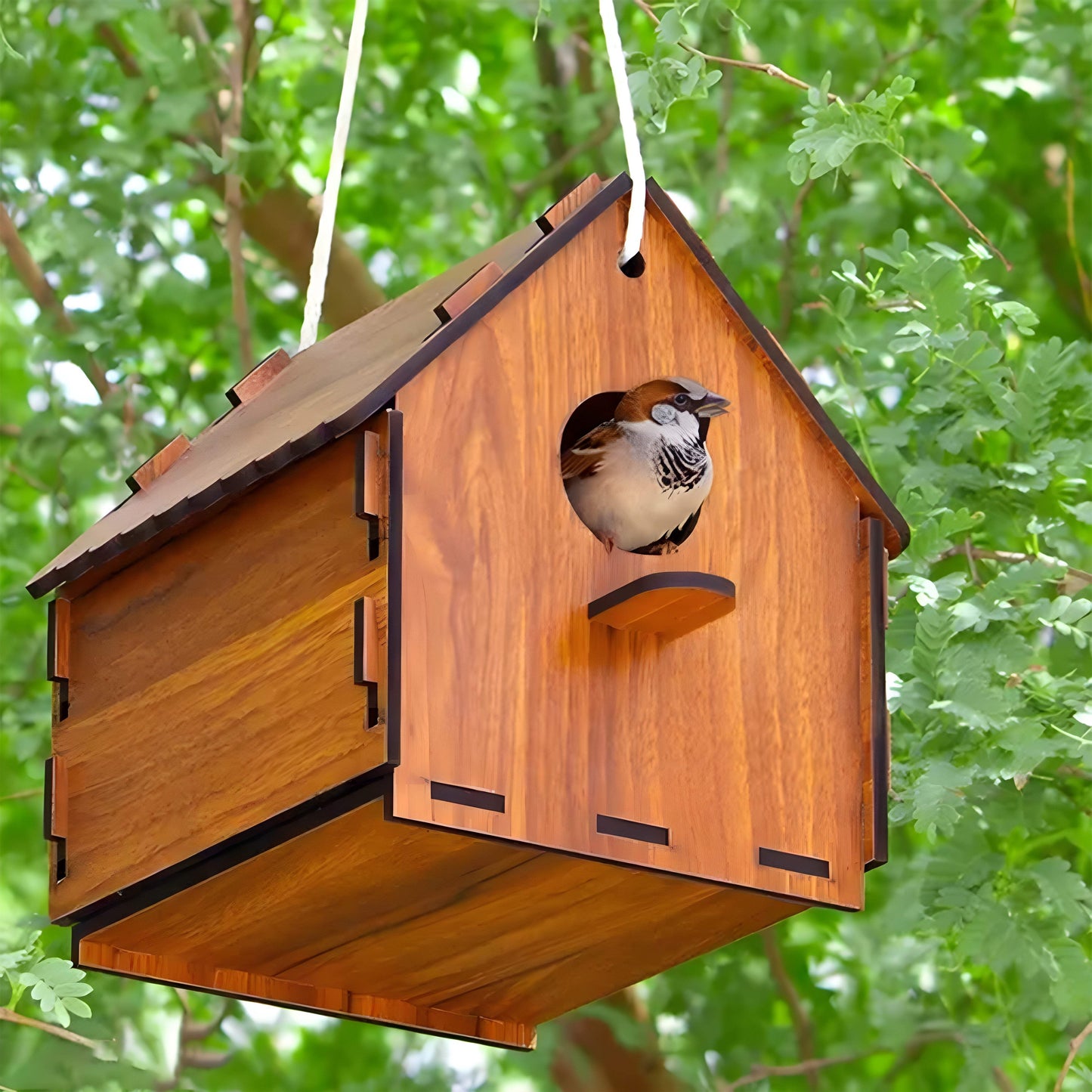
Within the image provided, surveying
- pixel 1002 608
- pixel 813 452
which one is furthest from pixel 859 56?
pixel 813 452

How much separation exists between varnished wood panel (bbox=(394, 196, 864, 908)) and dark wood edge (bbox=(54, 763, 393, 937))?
0.25ft

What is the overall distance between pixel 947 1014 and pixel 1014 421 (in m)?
1.83

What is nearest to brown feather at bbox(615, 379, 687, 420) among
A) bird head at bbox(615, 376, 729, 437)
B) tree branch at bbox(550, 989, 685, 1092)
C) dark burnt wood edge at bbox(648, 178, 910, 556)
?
bird head at bbox(615, 376, 729, 437)

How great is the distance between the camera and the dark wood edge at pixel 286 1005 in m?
2.62

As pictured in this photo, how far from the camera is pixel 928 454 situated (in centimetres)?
362

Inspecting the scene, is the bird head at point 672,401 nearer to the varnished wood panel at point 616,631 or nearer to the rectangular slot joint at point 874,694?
the varnished wood panel at point 616,631

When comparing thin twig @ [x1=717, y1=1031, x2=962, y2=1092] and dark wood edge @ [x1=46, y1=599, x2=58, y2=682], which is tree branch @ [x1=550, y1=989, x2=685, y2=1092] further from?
dark wood edge @ [x1=46, y1=599, x2=58, y2=682]

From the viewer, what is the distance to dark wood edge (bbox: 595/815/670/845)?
2.31 metres

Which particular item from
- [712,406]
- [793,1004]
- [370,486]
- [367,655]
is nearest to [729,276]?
[793,1004]

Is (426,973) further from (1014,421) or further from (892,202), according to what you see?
(892,202)

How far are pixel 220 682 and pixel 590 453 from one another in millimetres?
531

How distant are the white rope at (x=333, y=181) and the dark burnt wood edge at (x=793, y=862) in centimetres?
93

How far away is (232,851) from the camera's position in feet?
7.79

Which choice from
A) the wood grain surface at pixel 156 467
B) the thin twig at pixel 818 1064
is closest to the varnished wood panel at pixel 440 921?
the wood grain surface at pixel 156 467
